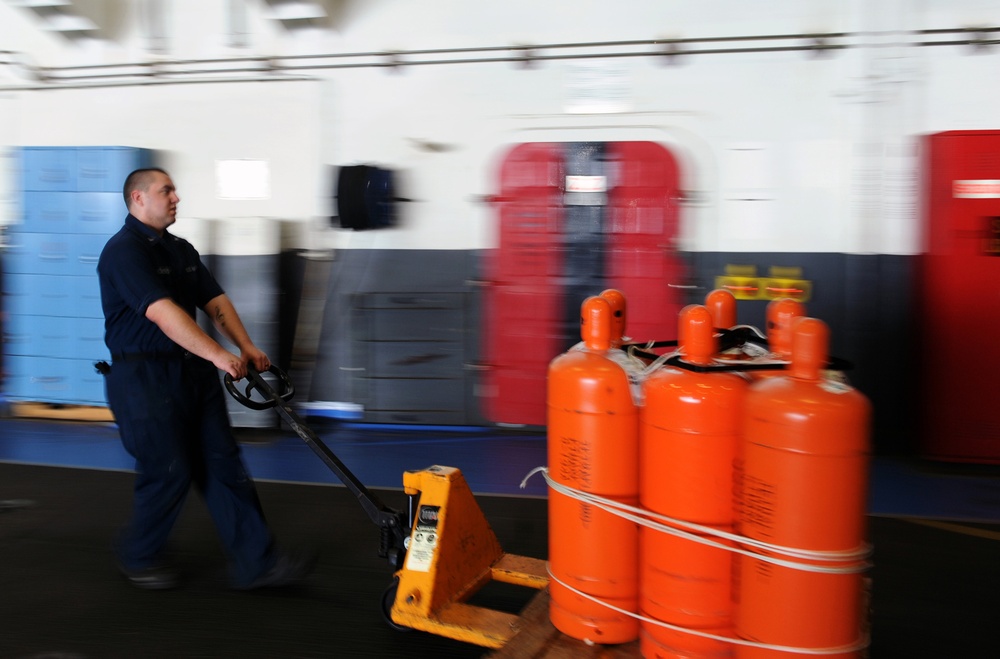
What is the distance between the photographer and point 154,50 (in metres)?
6.12

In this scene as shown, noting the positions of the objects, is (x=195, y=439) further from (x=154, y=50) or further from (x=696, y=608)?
(x=154, y=50)

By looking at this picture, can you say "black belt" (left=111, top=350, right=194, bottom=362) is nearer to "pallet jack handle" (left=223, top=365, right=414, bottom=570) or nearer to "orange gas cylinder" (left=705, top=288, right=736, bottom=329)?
"pallet jack handle" (left=223, top=365, right=414, bottom=570)

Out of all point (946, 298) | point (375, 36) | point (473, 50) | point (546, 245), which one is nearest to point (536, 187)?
point (546, 245)

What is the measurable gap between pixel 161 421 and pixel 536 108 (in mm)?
3646

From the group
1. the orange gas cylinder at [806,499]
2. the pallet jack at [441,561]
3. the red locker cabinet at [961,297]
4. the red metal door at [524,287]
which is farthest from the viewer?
the red metal door at [524,287]

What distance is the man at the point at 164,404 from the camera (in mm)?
2953

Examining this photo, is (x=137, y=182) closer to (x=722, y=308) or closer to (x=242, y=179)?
(x=722, y=308)

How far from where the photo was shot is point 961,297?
15.7 ft

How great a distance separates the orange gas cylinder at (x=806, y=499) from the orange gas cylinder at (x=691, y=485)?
0.27 ft

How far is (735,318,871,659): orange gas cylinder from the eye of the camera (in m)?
1.79

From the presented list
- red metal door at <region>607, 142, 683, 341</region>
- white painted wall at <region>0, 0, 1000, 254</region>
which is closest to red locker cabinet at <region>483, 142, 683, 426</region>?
red metal door at <region>607, 142, 683, 341</region>

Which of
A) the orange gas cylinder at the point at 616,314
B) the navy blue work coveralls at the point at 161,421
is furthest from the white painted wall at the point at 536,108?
the orange gas cylinder at the point at 616,314

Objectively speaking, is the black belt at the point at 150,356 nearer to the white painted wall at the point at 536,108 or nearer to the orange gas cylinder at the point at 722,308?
the orange gas cylinder at the point at 722,308

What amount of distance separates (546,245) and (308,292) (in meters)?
1.93
